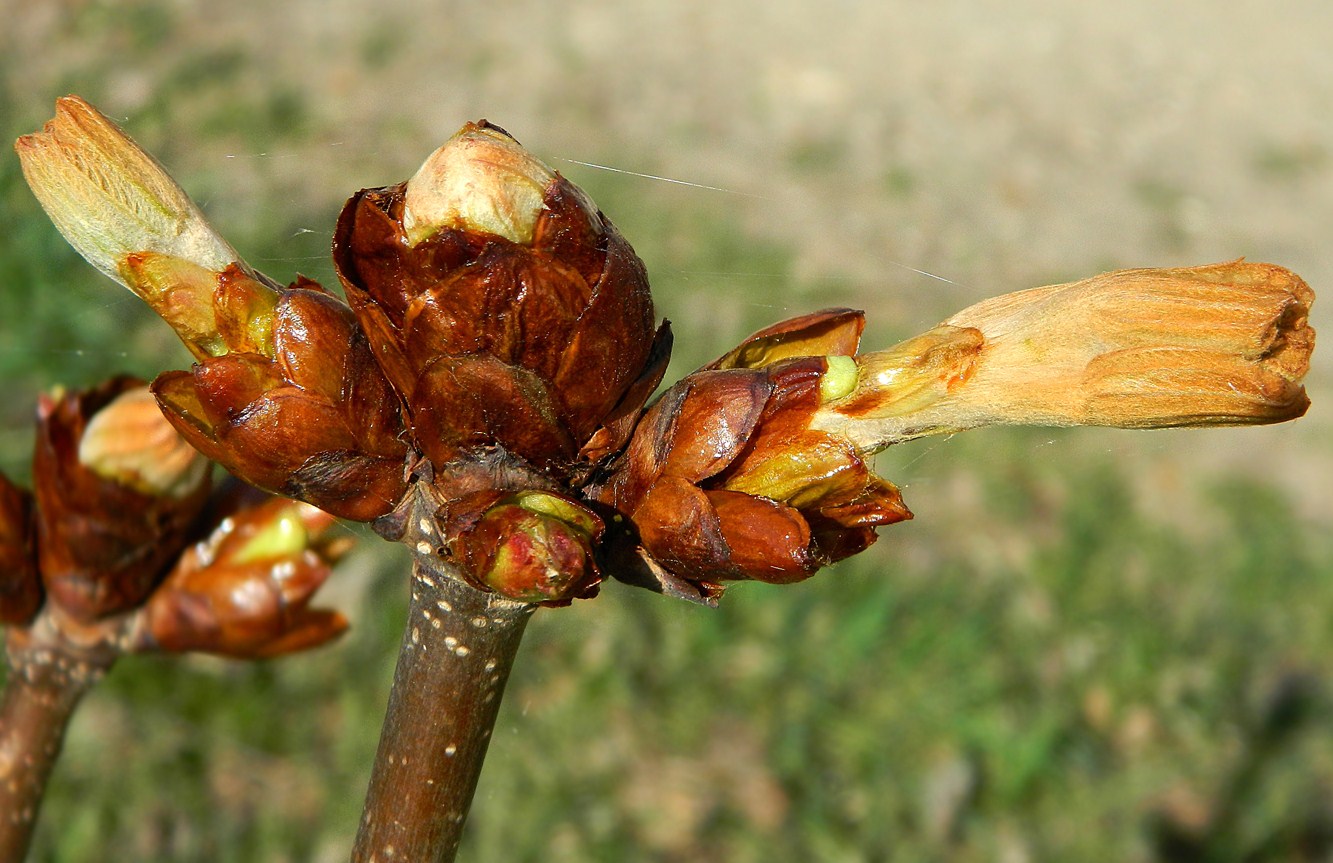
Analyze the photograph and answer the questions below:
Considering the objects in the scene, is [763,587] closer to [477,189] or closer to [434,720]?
[434,720]

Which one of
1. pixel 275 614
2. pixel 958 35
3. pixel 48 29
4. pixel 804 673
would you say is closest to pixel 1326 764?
pixel 804 673

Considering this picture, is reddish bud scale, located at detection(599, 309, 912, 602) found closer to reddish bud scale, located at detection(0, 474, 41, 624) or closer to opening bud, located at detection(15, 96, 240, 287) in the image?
opening bud, located at detection(15, 96, 240, 287)

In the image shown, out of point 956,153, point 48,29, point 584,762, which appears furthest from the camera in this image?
point 956,153

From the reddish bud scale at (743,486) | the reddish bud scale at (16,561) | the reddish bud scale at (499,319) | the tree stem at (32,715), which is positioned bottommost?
the tree stem at (32,715)

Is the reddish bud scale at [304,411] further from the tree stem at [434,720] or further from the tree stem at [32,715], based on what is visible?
the tree stem at [32,715]

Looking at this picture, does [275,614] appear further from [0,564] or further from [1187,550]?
[1187,550]

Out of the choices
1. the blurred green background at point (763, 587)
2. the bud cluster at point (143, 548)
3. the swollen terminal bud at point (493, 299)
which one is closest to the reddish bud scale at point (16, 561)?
the bud cluster at point (143, 548)

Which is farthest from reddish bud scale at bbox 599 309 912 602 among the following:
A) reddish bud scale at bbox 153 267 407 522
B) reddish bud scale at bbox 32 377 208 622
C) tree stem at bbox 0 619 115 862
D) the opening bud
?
tree stem at bbox 0 619 115 862
